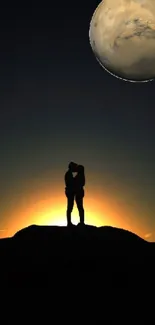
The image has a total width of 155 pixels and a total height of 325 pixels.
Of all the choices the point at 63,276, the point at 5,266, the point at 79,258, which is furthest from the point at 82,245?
the point at 5,266

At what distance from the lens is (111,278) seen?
17.7m

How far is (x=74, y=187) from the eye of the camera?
19.7 m

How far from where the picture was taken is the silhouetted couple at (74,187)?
64.0 ft

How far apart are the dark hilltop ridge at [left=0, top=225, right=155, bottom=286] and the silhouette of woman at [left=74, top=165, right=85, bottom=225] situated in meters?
0.80

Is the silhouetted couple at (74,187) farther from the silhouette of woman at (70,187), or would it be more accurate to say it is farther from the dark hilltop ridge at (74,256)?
the dark hilltop ridge at (74,256)

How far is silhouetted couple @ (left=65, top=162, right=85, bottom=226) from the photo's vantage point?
19.5 metres

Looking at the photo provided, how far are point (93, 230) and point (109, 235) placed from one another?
0.82 m

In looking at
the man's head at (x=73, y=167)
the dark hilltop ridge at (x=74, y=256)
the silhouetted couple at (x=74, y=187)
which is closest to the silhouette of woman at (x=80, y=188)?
the silhouetted couple at (x=74, y=187)

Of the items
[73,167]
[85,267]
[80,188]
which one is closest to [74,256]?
[85,267]

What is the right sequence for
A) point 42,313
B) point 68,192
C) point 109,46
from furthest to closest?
point 68,192, point 109,46, point 42,313

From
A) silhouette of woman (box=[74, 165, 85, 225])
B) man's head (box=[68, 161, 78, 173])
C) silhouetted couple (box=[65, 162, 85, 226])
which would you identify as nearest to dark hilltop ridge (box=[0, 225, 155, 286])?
silhouette of woman (box=[74, 165, 85, 225])

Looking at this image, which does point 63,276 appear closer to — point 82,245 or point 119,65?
point 82,245

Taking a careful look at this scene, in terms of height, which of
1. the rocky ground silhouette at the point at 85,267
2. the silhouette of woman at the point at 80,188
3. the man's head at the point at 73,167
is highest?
the man's head at the point at 73,167

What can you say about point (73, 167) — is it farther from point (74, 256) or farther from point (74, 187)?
point (74, 256)
